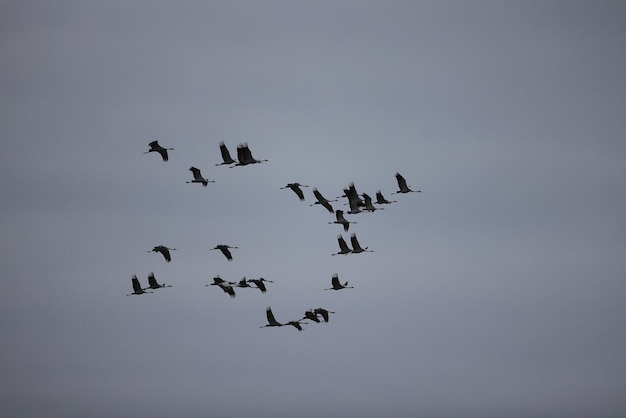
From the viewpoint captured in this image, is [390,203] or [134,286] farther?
[390,203]

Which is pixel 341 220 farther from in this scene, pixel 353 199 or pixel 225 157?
pixel 225 157

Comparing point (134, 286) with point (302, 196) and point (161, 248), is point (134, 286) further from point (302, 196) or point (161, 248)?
point (302, 196)

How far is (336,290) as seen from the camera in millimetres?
118688

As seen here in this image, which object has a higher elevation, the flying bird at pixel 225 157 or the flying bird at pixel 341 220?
the flying bird at pixel 225 157

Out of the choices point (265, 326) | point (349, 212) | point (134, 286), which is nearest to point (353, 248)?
point (349, 212)

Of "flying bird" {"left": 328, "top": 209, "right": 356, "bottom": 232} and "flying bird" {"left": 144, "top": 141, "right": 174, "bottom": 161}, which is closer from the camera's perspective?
"flying bird" {"left": 144, "top": 141, "right": 174, "bottom": 161}

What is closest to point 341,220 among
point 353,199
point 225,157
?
point 353,199

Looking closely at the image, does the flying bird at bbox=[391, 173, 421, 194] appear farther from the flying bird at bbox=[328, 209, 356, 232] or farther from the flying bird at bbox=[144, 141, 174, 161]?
the flying bird at bbox=[144, 141, 174, 161]

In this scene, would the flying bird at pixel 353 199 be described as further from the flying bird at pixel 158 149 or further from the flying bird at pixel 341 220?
the flying bird at pixel 158 149

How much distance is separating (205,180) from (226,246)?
5.73 meters

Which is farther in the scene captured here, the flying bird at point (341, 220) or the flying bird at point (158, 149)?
the flying bird at point (341, 220)

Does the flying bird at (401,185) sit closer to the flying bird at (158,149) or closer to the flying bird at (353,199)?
the flying bird at (353,199)

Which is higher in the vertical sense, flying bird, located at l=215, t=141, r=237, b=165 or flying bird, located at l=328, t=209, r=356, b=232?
flying bird, located at l=215, t=141, r=237, b=165

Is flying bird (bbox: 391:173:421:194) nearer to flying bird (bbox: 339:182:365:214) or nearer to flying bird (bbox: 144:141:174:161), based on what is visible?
flying bird (bbox: 339:182:365:214)
